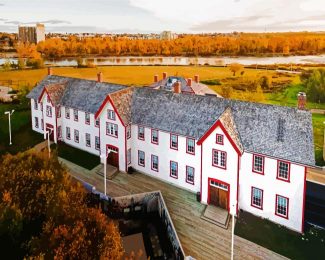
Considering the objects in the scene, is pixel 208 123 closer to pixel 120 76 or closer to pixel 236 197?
pixel 236 197

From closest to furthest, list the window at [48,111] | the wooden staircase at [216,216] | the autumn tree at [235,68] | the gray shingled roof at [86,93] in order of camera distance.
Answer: the wooden staircase at [216,216] < the gray shingled roof at [86,93] < the window at [48,111] < the autumn tree at [235,68]

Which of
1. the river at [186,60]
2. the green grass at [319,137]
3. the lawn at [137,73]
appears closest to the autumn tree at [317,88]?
the green grass at [319,137]

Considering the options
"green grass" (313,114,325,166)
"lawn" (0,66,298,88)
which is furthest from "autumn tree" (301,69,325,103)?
"lawn" (0,66,298,88)

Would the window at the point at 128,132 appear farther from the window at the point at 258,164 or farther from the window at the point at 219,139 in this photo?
the window at the point at 258,164

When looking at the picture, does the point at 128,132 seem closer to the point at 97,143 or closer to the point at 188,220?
the point at 97,143

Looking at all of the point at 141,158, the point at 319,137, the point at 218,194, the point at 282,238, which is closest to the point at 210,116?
the point at 218,194

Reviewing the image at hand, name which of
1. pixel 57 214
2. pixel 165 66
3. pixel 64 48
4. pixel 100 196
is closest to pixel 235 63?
pixel 165 66

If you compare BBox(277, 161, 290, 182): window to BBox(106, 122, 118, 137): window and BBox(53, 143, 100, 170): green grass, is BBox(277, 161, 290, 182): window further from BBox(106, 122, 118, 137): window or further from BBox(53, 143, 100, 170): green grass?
BBox(53, 143, 100, 170): green grass
